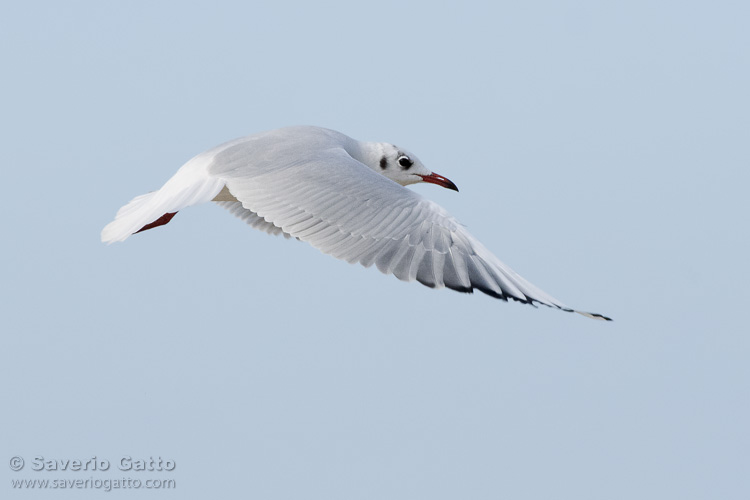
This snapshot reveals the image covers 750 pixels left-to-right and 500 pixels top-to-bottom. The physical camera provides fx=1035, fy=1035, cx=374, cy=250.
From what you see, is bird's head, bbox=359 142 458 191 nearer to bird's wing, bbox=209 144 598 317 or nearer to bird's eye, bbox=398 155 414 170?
bird's eye, bbox=398 155 414 170

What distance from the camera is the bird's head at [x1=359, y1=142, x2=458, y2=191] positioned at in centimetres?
513

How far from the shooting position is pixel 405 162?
519 centimetres

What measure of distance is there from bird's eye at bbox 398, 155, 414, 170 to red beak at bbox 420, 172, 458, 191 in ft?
0.33

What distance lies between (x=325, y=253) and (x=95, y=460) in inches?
47.0

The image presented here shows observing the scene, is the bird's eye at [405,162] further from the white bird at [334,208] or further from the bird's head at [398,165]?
the white bird at [334,208]

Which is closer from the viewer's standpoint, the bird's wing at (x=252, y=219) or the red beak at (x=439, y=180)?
the bird's wing at (x=252, y=219)

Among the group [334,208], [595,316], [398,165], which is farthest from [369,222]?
[398,165]

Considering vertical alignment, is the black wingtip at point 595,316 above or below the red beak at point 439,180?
above

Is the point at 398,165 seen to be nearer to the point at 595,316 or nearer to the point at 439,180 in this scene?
the point at 439,180

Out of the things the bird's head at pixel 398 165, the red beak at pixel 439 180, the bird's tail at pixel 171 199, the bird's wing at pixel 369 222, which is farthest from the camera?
the red beak at pixel 439 180

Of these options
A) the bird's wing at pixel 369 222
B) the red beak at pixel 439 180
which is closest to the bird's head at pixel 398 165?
the red beak at pixel 439 180

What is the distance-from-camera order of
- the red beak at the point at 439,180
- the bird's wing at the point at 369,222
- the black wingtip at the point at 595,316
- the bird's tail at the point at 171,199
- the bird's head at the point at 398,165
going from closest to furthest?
1. the black wingtip at the point at 595,316
2. the bird's wing at the point at 369,222
3. the bird's tail at the point at 171,199
4. the bird's head at the point at 398,165
5. the red beak at the point at 439,180

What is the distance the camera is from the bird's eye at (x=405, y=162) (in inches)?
204

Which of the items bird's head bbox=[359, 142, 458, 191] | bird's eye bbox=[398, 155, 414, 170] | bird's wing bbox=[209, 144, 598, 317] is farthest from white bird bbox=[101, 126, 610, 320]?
bird's eye bbox=[398, 155, 414, 170]
